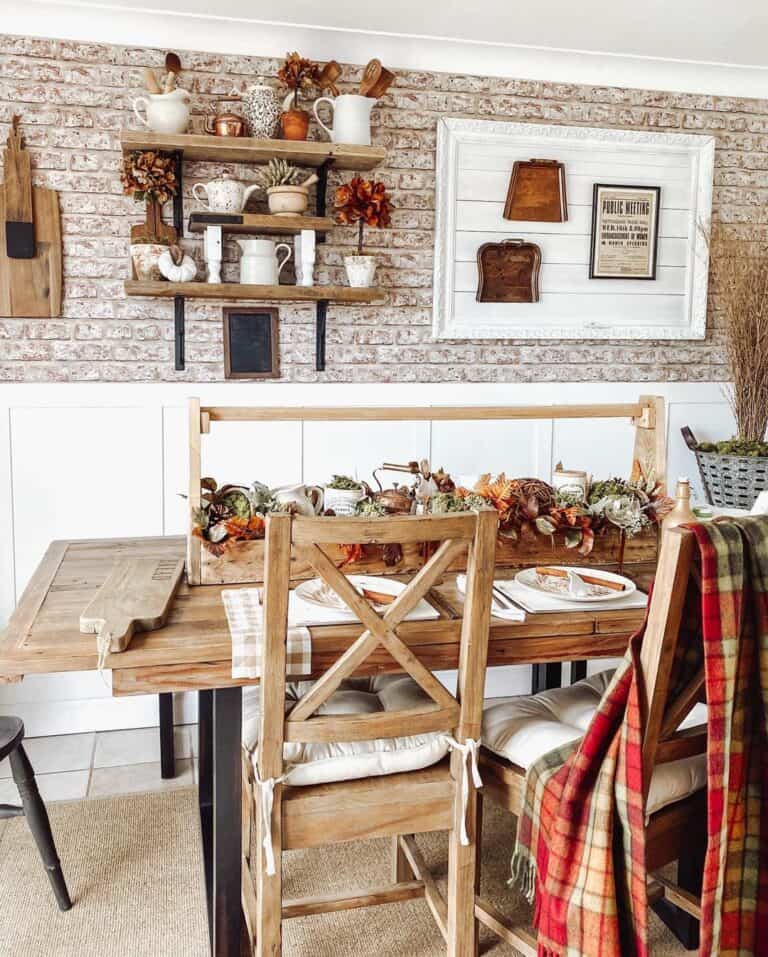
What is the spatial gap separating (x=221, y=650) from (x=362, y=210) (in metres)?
1.84

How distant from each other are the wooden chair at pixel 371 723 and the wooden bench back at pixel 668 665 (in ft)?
0.98

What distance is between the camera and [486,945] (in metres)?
Result: 2.00

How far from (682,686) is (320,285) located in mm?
2073

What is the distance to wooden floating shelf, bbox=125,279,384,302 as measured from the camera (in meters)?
2.85

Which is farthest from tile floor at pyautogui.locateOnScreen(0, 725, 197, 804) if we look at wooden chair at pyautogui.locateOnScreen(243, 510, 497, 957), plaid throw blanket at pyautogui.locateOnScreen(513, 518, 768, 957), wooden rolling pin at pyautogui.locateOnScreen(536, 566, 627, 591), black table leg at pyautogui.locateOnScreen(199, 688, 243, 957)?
plaid throw blanket at pyautogui.locateOnScreen(513, 518, 768, 957)

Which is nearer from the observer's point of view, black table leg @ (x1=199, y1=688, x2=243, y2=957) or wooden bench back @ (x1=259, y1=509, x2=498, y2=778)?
wooden bench back @ (x1=259, y1=509, x2=498, y2=778)

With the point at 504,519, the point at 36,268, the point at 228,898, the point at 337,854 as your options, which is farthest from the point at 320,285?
the point at 228,898

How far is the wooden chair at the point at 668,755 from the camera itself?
1.35m

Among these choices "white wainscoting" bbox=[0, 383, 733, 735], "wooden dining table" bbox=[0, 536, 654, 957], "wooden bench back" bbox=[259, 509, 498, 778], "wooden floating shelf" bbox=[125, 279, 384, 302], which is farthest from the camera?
"white wainscoting" bbox=[0, 383, 733, 735]

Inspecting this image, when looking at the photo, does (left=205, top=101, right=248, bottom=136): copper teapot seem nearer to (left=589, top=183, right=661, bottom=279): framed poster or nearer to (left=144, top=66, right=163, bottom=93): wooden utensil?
(left=144, top=66, right=163, bottom=93): wooden utensil

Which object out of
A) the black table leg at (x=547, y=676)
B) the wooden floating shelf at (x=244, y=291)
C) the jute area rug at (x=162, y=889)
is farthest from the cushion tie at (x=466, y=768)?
the wooden floating shelf at (x=244, y=291)

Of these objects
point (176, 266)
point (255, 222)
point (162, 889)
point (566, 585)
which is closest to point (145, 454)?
point (176, 266)

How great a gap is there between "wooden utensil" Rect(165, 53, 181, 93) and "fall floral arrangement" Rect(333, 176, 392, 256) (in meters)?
0.60

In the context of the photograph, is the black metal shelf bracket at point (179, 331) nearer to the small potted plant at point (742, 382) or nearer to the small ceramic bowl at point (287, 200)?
the small ceramic bowl at point (287, 200)
